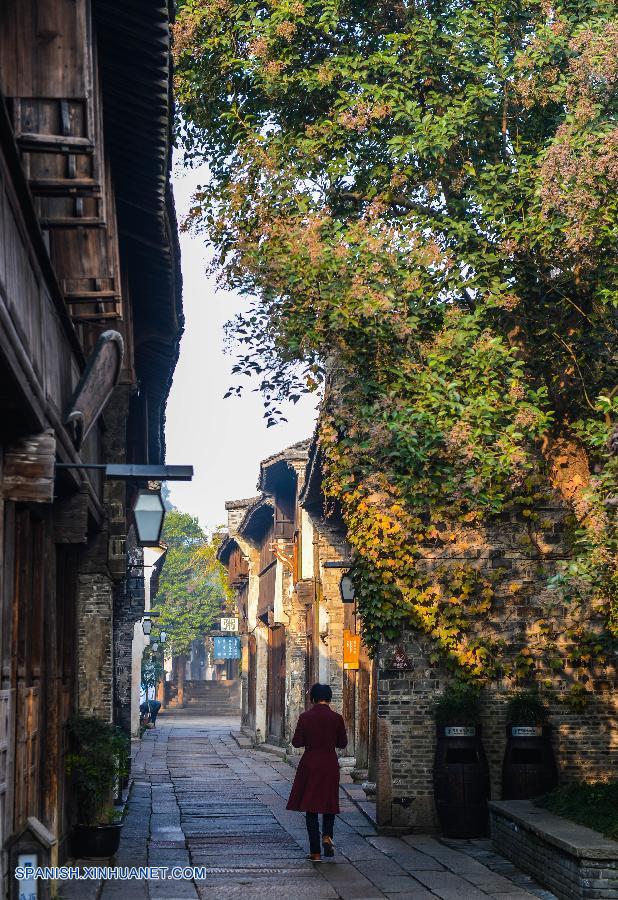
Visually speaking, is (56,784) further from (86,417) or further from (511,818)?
(511,818)

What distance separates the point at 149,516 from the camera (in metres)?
14.4

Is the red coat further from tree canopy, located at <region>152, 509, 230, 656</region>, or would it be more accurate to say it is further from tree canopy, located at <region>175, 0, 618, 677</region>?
tree canopy, located at <region>152, 509, 230, 656</region>

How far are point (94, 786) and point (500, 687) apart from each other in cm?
506

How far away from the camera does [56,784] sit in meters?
9.72

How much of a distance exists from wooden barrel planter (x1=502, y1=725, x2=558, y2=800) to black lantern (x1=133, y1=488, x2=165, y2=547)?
4.61 meters

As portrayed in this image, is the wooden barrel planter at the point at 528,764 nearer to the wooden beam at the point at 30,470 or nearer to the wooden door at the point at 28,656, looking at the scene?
the wooden door at the point at 28,656

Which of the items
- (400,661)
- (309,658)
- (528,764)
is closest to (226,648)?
(309,658)

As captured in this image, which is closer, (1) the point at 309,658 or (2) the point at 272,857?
(2) the point at 272,857

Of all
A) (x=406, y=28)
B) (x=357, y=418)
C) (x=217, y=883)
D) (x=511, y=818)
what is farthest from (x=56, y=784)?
(x=406, y=28)

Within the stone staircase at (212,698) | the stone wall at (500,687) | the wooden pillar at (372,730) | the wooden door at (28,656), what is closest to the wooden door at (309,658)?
the wooden pillar at (372,730)

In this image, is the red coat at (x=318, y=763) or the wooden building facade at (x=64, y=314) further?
the red coat at (x=318, y=763)

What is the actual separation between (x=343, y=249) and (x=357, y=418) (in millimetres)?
1885

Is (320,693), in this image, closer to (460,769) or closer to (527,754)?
(460,769)

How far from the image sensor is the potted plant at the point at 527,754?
12.9 metres
